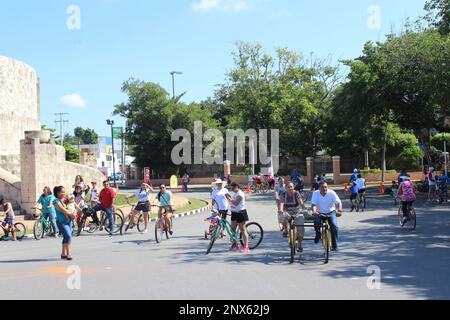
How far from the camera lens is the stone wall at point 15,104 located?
28453 mm

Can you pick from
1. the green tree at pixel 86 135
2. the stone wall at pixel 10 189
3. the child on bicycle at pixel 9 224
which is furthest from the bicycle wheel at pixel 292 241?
the green tree at pixel 86 135

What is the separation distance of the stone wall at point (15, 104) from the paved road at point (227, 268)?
49.3 feet

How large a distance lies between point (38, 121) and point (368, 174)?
30622 millimetres

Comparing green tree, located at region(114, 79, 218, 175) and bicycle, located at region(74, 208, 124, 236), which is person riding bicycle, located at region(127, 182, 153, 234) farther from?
green tree, located at region(114, 79, 218, 175)

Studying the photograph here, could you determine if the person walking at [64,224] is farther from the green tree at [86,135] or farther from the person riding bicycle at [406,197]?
the green tree at [86,135]

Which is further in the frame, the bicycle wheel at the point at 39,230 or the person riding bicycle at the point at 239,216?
A: the bicycle wheel at the point at 39,230

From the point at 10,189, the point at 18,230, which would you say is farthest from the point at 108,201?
the point at 10,189

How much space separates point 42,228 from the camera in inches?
648

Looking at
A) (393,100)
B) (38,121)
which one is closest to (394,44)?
(393,100)

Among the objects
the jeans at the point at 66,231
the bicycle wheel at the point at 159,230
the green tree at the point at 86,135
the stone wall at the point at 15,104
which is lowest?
the bicycle wheel at the point at 159,230

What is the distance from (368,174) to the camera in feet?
161

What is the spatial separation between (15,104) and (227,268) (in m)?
24.2

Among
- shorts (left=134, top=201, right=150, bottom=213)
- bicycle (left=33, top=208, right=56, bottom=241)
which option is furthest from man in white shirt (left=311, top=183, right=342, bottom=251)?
bicycle (left=33, top=208, right=56, bottom=241)
